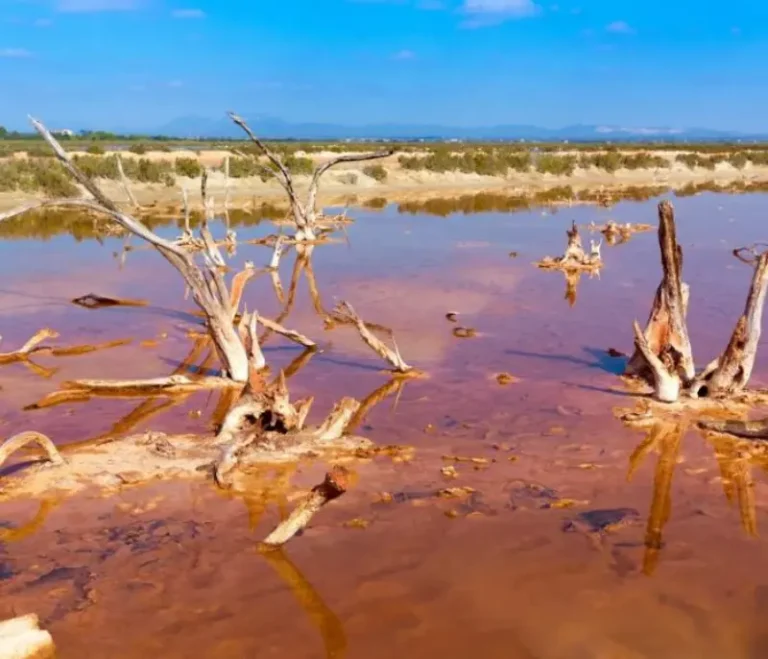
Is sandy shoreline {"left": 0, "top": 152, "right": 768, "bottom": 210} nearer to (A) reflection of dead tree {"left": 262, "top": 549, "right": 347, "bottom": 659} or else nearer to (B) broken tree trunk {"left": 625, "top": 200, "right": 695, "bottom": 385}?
(B) broken tree trunk {"left": 625, "top": 200, "right": 695, "bottom": 385}

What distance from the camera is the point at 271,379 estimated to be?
9398 mm

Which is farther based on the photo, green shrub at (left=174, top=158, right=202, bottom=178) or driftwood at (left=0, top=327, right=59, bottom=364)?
green shrub at (left=174, top=158, right=202, bottom=178)

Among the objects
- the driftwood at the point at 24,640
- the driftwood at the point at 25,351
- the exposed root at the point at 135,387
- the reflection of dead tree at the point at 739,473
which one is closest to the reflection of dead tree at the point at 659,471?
the reflection of dead tree at the point at 739,473

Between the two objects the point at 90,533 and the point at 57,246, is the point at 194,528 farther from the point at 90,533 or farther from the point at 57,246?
the point at 57,246

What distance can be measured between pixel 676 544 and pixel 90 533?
3.78 m

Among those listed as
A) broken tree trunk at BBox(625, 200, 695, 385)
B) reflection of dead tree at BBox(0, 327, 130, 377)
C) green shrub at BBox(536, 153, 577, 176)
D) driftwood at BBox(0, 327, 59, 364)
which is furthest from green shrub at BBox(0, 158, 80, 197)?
green shrub at BBox(536, 153, 577, 176)

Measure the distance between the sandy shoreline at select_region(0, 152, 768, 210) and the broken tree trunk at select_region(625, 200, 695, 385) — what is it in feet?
→ 64.5

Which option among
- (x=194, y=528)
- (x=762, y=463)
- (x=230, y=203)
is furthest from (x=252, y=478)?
(x=230, y=203)

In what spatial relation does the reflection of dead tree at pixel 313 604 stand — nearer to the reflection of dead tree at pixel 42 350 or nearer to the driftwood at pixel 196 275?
the driftwood at pixel 196 275

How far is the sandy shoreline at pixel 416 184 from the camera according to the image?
32875 mm

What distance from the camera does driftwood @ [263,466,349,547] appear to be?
4.43m

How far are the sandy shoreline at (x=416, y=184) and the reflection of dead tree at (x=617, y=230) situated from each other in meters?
8.47

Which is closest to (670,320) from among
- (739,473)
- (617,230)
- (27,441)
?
(739,473)

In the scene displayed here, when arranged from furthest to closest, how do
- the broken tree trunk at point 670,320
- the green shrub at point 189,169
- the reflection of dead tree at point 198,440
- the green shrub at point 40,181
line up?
the green shrub at point 189,169, the green shrub at point 40,181, the broken tree trunk at point 670,320, the reflection of dead tree at point 198,440
